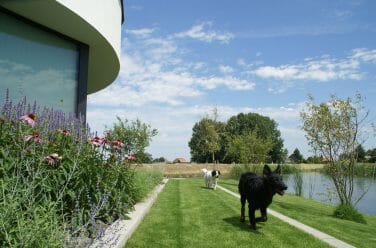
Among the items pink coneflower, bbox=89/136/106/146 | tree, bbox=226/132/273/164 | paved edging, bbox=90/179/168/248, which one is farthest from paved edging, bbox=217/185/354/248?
tree, bbox=226/132/273/164

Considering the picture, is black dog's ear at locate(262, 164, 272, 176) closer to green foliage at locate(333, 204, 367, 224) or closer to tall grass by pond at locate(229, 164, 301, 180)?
green foliage at locate(333, 204, 367, 224)

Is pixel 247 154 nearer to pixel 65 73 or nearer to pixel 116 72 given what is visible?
pixel 116 72

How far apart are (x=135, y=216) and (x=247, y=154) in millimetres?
23744

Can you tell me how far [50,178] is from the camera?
5289mm

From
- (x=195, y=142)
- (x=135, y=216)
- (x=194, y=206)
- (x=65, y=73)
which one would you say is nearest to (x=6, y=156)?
(x=135, y=216)

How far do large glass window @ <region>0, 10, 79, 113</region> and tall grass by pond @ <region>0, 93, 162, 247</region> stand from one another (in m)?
2.44

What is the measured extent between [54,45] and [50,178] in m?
5.33

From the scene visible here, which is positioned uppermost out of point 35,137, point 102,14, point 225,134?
point 225,134

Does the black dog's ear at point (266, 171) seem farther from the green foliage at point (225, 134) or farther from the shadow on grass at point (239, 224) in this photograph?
the green foliage at point (225, 134)

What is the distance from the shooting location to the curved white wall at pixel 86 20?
26.7ft

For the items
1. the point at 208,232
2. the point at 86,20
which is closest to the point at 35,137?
the point at 208,232

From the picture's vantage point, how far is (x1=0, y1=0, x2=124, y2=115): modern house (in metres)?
8.34

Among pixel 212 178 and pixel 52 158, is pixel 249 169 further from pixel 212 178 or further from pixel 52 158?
pixel 52 158

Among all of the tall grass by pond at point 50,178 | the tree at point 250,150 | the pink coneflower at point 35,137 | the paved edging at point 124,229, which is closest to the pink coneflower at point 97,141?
the tall grass by pond at point 50,178
